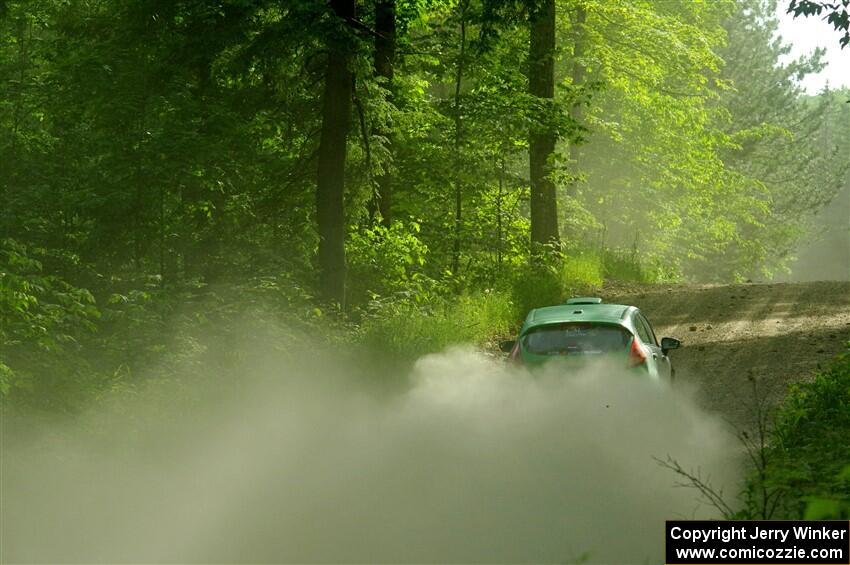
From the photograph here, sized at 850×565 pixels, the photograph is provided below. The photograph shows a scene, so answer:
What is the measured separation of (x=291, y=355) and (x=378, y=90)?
658cm

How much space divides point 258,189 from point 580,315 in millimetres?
10144

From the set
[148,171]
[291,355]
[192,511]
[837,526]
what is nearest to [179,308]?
[291,355]

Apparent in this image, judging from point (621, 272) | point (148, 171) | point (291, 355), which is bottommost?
point (291, 355)

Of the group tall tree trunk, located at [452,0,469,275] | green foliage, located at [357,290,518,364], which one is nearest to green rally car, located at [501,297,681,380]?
green foliage, located at [357,290,518,364]

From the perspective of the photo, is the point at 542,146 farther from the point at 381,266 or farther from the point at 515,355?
the point at 515,355

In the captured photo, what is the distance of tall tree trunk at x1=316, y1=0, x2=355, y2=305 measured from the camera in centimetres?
1873

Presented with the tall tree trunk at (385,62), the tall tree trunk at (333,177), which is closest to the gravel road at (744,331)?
the tall tree trunk at (333,177)

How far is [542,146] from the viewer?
26625 millimetres

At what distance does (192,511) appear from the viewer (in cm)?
980

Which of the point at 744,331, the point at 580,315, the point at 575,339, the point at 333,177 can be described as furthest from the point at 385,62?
the point at 575,339

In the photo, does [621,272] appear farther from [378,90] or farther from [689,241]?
[689,241]

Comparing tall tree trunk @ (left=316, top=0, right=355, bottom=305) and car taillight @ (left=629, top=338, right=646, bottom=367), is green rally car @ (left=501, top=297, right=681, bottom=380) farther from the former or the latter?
tall tree trunk @ (left=316, top=0, right=355, bottom=305)

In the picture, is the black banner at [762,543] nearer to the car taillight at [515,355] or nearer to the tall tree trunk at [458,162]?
the car taillight at [515,355]

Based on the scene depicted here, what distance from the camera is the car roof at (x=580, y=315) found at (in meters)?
12.6
